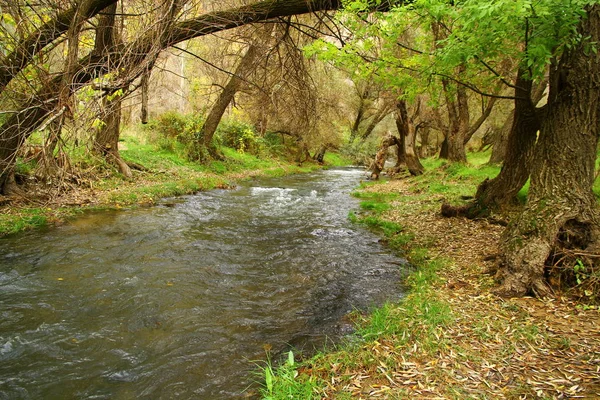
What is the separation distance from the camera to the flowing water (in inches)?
140

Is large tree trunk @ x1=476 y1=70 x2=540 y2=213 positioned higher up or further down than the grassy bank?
higher up

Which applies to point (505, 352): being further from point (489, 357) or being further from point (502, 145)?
point (502, 145)

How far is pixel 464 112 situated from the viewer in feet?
53.9

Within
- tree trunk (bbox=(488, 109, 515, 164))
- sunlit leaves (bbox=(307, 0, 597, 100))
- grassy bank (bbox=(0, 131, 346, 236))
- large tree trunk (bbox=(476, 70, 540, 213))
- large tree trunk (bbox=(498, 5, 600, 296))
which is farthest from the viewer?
tree trunk (bbox=(488, 109, 515, 164))

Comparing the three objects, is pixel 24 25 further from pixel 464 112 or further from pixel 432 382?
pixel 464 112

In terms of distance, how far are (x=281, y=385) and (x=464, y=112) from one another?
16.4 m

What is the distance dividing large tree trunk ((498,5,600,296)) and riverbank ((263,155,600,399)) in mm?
501

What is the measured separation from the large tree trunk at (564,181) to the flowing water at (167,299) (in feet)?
6.36

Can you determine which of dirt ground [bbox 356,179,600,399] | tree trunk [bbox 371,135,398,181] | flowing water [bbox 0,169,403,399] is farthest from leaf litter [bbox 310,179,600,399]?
tree trunk [bbox 371,135,398,181]

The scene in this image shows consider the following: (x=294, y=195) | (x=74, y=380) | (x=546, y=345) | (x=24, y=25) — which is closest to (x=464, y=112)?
(x=294, y=195)

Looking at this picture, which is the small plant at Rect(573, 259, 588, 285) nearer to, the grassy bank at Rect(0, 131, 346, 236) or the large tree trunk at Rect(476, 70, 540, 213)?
the large tree trunk at Rect(476, 70, 540, 213)

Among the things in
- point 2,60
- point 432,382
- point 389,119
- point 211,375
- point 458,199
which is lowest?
point 211,375

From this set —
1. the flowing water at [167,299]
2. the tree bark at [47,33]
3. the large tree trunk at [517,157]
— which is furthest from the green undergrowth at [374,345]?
the tree bark at [47,33]

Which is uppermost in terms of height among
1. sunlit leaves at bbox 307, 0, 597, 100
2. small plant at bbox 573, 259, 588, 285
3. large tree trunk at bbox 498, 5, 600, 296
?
sunlit leaves at bbox 307, 0, 597, 100
